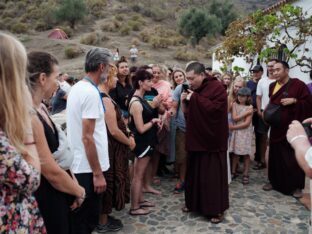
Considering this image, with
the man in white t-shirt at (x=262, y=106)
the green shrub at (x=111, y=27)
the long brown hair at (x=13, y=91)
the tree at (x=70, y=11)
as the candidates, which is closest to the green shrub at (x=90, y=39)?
the green shrub at (x=111, y=27)

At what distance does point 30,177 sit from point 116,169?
83.5 inches

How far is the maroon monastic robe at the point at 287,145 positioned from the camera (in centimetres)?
483

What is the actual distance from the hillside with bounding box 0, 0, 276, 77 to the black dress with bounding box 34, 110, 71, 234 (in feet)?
68.5

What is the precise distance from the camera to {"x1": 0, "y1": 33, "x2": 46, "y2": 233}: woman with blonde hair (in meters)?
1.52

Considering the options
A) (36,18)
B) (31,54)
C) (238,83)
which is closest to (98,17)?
(36,18)

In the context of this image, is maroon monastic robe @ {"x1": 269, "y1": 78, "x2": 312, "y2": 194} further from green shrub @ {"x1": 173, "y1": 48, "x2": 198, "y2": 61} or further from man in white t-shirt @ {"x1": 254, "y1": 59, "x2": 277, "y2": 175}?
green shrub @ {"x1": 173, "y1": 48, "x2": 198, "y2": 61}

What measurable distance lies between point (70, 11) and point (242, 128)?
124 feet

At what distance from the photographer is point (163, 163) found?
233 inches

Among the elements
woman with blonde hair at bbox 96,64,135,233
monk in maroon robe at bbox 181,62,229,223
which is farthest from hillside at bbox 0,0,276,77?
woman with blonde hair at bbox 96,64,135,233

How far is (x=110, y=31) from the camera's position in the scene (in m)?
39.9

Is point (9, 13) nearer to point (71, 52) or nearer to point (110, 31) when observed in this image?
point (110, 31)

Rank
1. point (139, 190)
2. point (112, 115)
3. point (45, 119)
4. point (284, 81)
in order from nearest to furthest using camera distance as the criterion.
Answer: point (45, 119) → point (112, 115) → point (139, 190) → point (284, 81)

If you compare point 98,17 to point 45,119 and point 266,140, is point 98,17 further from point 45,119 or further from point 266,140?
point 45,119

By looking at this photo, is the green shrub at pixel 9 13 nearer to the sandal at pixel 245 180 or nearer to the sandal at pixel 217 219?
the sandal at pixel 245 180
